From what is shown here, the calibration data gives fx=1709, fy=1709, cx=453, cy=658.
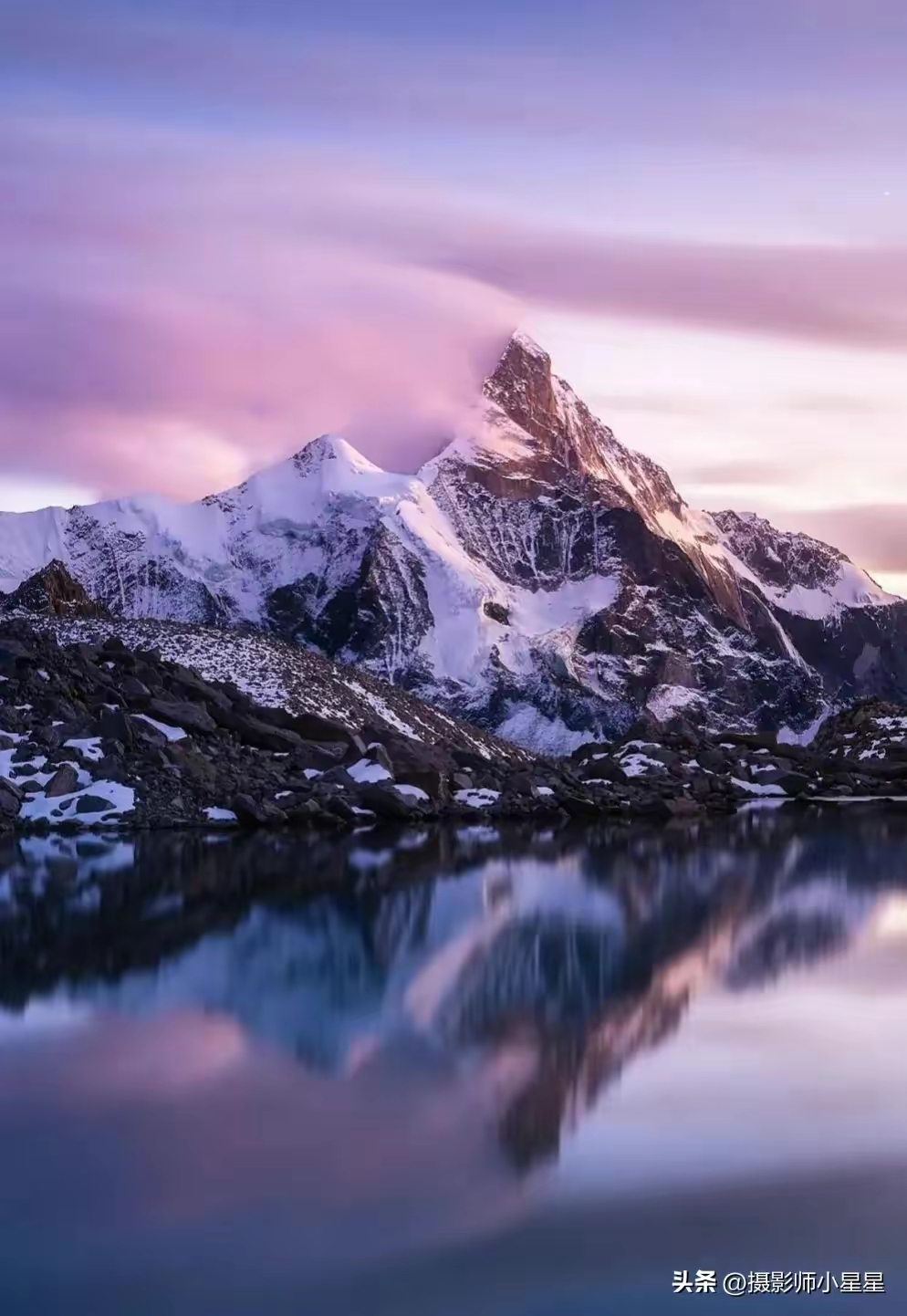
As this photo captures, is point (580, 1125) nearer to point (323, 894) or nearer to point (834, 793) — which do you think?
point (323, 894)

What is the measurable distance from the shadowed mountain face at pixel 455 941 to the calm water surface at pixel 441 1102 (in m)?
0.09

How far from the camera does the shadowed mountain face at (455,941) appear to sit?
18891mm

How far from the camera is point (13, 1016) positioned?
65.7 feet

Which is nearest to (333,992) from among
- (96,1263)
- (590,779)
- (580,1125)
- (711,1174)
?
(580,1125)

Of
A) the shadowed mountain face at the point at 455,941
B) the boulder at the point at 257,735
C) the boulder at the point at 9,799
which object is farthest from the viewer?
the boulder at the point at 257,735

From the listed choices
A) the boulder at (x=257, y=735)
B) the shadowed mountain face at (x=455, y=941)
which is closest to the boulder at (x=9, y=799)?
the shadowed mountain face at (x=455, y=941)

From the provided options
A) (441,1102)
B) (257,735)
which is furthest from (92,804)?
(441,1102)

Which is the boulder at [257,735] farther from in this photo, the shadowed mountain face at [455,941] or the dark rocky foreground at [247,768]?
the shadowed mountain face at [455,941]

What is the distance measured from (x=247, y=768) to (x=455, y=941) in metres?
29.9

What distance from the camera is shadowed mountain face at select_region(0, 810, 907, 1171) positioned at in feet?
62.0

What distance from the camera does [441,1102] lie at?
→ 15.7m

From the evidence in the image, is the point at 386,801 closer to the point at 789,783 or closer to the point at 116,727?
the point at 116,727

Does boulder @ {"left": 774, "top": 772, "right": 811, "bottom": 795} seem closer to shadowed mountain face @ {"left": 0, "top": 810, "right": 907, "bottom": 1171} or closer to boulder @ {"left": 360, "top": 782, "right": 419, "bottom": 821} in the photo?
boulder @ {"left": 360, "top": 782, "right": 419, "bottom": 821}

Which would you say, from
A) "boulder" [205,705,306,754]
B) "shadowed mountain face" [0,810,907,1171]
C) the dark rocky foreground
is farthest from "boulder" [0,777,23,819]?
"boulder" [205,705,306,754]
